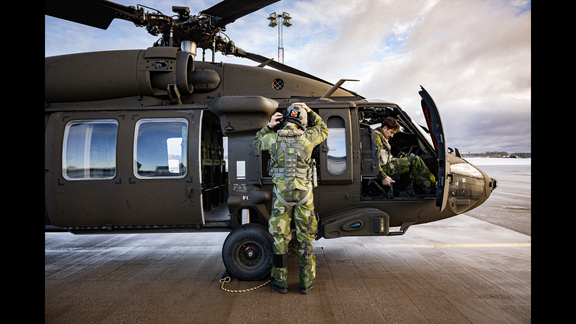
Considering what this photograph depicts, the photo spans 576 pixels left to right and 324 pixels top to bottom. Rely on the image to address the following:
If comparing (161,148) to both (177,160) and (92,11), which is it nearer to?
(177,160)

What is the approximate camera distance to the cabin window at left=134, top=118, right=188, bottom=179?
14.0 feet

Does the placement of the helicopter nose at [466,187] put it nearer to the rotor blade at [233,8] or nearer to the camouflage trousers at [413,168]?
the camouflage trousers at [413,168]

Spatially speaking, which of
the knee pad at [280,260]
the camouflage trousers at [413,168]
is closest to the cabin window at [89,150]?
the knee pad at [280,260]

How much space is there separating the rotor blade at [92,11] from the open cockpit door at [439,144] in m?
4.86

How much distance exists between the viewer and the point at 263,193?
13.5 feet

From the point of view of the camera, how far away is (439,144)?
3994mm

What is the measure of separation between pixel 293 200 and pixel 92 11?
4430 mm

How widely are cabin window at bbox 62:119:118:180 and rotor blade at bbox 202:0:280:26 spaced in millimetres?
2532

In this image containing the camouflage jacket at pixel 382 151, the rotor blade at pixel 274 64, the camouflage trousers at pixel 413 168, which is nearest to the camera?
the camouflage jacket at pixel 382 151

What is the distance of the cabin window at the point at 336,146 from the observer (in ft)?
13.9

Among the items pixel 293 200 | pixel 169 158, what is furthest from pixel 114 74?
pixel 293 200
